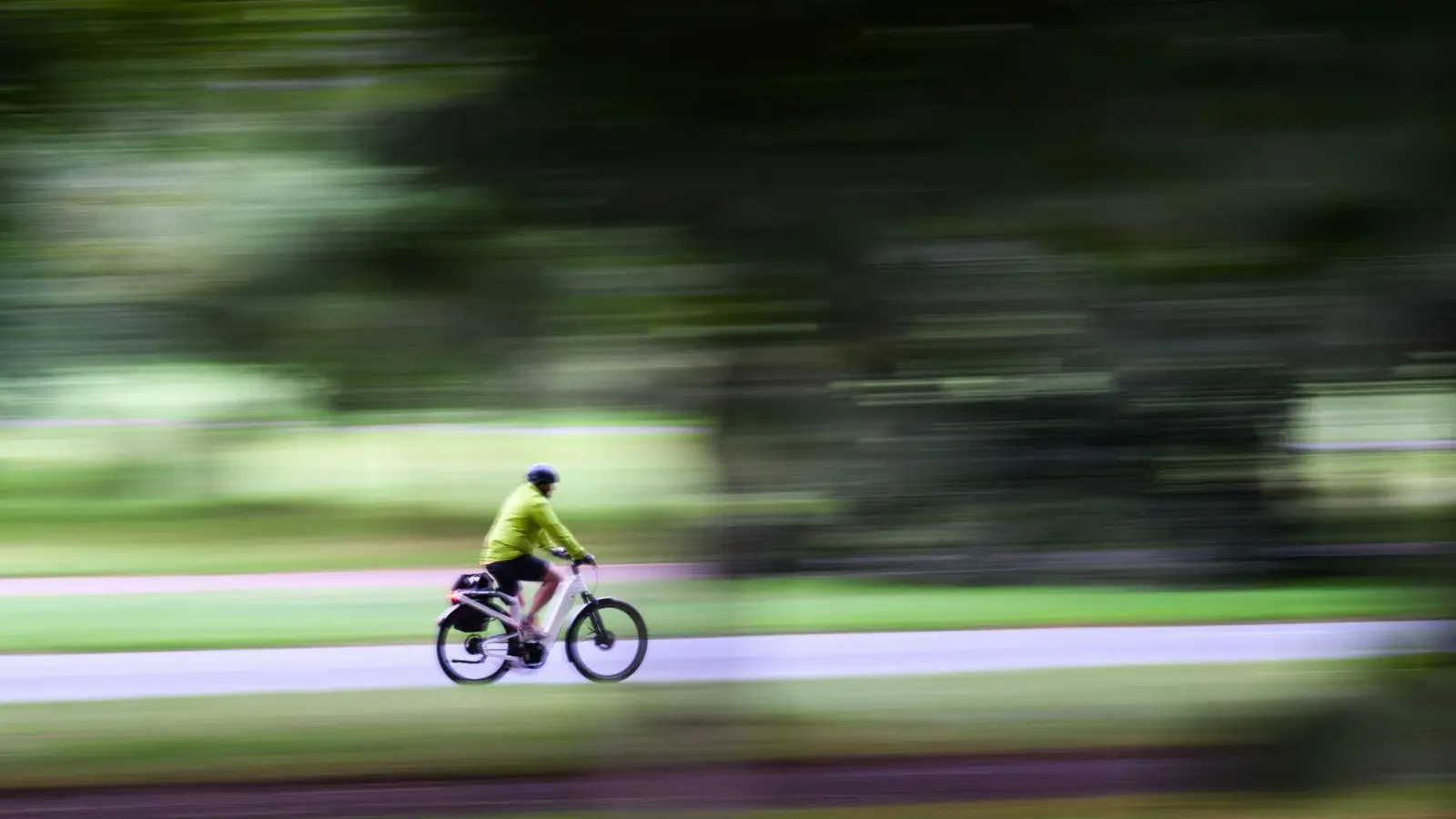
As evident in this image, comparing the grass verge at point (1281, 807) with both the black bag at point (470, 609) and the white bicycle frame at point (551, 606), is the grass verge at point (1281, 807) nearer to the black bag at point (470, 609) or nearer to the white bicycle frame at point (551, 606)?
the white bicycle frame at point (551, 606)

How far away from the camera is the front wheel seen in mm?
6270

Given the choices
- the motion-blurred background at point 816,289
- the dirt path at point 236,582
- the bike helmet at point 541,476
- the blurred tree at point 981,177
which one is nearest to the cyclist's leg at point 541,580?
the bike helmet at point 541,476

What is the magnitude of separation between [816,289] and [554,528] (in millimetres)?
3326

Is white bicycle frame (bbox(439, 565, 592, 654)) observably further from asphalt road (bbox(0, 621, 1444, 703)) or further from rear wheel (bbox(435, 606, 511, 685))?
asphalt road (bbox(0, 621, 1444, 703))

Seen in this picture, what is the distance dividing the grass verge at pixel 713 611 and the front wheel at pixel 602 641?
2.19ft

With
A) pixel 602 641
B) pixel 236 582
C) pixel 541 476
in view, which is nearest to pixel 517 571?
pixel 602 641

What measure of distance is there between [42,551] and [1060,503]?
7.24m

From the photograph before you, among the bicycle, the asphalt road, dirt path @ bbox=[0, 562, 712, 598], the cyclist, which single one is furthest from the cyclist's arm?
dirt path @ bbox=[0, 562, 712, 598]

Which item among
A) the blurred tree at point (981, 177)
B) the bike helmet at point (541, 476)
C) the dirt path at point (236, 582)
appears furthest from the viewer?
the dirt path at point (236, 582)

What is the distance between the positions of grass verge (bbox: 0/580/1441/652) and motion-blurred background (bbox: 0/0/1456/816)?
0.11 ft

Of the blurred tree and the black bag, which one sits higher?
the black bag

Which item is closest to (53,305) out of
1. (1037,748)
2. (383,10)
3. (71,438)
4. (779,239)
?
(71,438)

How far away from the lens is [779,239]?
8.75 ft

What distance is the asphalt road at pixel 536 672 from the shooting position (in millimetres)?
7336
